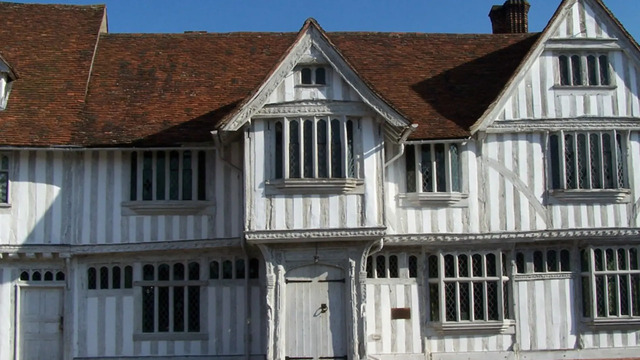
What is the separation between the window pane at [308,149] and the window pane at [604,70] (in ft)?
25.3

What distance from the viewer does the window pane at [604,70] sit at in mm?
21484

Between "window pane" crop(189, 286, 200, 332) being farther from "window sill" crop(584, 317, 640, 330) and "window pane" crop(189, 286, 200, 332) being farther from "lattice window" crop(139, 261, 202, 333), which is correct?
"window sill" crop(584, 317, 640, 330)

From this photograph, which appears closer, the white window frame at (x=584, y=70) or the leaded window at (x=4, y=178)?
the leaded window at (x=4, y=178)

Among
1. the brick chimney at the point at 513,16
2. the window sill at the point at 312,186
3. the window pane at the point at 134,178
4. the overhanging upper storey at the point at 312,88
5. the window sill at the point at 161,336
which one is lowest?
the window sill at the point at 161,336

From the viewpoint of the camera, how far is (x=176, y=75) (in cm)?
2305

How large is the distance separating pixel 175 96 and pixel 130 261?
14.7 ft

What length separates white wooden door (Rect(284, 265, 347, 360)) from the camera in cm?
1920

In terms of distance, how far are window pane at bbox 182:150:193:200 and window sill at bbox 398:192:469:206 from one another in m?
5.08

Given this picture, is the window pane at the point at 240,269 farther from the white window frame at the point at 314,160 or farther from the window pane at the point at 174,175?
the white window frame at the point at 314,160

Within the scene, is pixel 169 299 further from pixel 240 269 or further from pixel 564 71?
pixel 564 71

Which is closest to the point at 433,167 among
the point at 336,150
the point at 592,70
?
the point at 336,150

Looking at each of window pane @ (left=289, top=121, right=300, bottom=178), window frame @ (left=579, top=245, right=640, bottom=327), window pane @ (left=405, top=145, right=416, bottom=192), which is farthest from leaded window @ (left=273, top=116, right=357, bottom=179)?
window frame @ (left=579, top=245, right=640, bottom=327)

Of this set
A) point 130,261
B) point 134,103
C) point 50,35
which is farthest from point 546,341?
point 50,35

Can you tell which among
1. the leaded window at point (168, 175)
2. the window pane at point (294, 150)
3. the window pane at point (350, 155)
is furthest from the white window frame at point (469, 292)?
the leaded window at point (168, 175)
